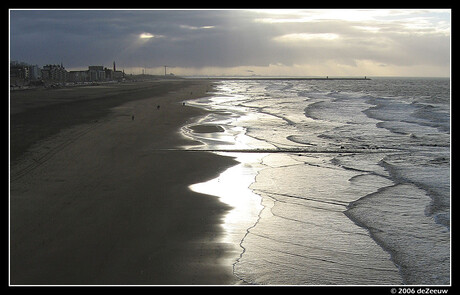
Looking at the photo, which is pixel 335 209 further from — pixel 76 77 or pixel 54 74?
pixel 76 77

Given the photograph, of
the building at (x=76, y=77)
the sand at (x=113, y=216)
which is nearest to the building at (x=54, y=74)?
the building at (x=76, y=77)

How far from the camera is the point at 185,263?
6234mm

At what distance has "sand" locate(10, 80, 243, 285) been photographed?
233 inches

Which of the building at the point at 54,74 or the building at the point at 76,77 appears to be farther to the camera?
the building at the point at 76,77

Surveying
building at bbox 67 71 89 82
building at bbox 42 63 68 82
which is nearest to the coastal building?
building at bbox 67 71 89 82

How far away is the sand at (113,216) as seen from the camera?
5.93 m

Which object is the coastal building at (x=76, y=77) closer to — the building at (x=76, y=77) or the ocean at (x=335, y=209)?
the building at (x=76, y=77)

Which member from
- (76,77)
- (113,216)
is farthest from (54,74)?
(113,216)

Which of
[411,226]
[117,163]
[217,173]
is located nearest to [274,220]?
[411,226]

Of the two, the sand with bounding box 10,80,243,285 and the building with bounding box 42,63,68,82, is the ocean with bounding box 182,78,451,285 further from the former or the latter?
the building with bounding box 42,63,68,82

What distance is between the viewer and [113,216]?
8141 millimetres
